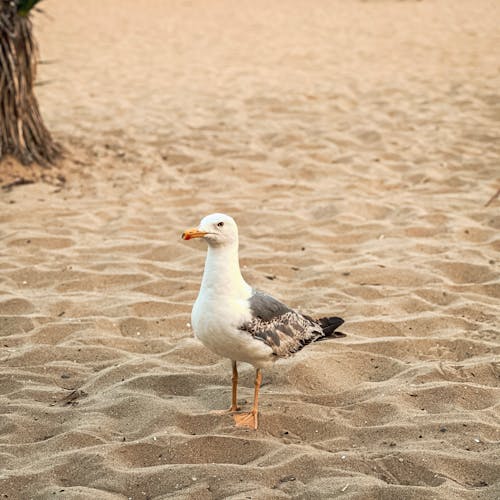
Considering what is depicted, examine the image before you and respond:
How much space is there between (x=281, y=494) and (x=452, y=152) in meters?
5.80

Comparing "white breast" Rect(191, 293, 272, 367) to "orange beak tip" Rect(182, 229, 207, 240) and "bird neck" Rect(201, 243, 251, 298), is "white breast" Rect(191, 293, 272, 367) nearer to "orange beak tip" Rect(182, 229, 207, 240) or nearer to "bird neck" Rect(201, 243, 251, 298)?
"bird neck" Rect(201, 243, 251, 298)

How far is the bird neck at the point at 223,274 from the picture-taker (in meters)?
3.33

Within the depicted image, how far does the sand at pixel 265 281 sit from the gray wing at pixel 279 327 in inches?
12.7

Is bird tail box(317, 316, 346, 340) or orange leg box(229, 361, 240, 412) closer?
orange leg box(229, 361, 240, 412)

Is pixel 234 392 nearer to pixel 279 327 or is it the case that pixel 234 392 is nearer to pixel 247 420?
pixel 247 420

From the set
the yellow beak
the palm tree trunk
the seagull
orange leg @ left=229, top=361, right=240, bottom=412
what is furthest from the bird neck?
the palm tree trunk

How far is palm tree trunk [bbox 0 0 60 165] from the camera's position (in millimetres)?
6742

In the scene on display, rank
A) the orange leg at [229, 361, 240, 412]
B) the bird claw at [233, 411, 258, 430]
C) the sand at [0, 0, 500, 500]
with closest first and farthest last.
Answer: the sand at [0, 0, 500, 500] < the bird claw at [233, 411, 258, 430] < the orange leg at [229, 361, 240, 412]

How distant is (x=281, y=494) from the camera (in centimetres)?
295

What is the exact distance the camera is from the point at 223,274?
11.0 feet

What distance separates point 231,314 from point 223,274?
176mm

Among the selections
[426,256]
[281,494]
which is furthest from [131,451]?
[426,256]

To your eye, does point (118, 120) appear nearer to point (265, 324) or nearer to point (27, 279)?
point (27, 279)

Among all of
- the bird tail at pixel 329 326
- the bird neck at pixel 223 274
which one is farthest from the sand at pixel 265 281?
the bird neck at pixel 223 274
